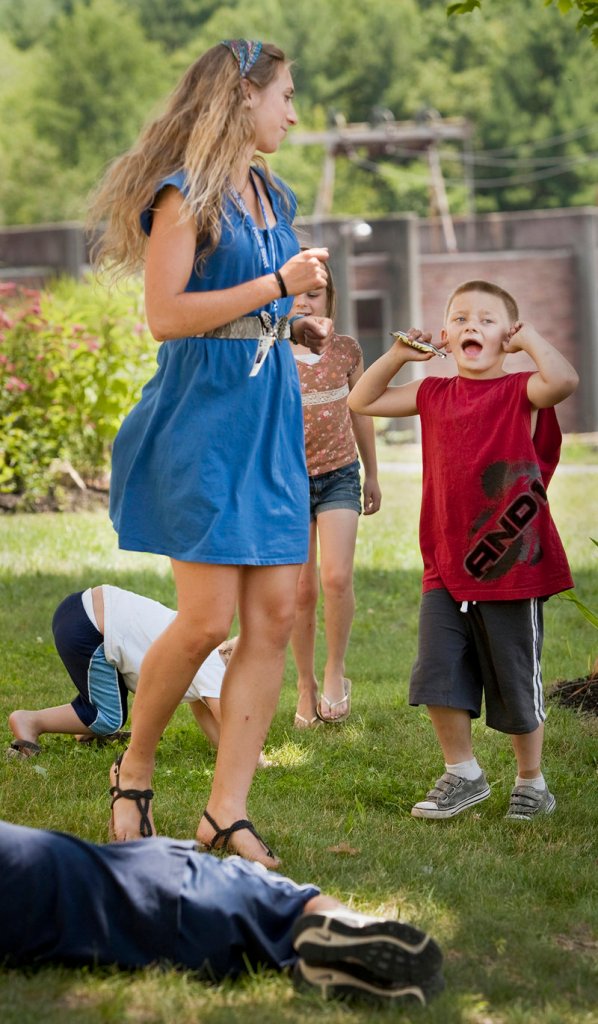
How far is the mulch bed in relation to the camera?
547 centimetres

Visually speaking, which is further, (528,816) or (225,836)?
(528,816)

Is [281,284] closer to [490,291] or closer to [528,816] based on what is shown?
[490,291]

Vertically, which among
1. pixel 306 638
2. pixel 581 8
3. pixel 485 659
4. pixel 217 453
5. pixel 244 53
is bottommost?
pixel 306 638

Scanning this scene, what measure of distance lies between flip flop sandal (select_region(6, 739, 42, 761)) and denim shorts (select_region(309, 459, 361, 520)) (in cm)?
147

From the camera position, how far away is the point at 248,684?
3.59 metres

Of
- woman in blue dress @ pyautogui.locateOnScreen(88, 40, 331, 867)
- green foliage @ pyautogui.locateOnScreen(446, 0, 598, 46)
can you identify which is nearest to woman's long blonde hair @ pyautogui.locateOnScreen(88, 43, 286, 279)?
woman in blue dress @ pyautogui.locateOnScreen(88, 40, 331, 867)

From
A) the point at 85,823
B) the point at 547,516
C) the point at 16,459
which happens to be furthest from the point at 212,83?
the point at 16,459

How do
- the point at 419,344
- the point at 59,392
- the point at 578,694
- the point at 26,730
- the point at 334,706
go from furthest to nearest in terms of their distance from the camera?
the point at 59,392, the point at 578,694, the point at 334,706, the point at 26,730, the point at 419,344

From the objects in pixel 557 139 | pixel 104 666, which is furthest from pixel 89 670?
pixel 557 139

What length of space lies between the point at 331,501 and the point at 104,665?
1338 mm

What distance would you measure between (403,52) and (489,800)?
77098 millimetres

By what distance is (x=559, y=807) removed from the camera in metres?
4.16

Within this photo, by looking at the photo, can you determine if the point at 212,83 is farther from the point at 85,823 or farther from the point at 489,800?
the point at 489,800

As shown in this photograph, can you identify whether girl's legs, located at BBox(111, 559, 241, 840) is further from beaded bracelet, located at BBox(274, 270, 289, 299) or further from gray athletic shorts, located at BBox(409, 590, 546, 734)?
gray athletic shorts, located at BBox(409, 590, 546, 734)
